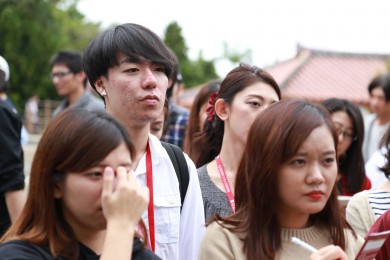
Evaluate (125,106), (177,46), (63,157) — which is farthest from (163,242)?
(177,46)

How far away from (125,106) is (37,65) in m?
34.8

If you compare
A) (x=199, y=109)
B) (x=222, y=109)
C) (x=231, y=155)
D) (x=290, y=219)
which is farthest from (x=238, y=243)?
(x=199, y=109)

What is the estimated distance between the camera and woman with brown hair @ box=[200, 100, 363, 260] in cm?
305

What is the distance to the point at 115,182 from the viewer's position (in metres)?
2.68

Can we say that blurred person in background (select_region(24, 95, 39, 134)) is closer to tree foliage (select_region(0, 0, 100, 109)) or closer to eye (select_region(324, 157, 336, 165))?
tree foliage (select_region(0, 0, 100, 109))

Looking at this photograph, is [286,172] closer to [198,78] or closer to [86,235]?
[86,235]

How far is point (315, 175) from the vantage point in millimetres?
2996

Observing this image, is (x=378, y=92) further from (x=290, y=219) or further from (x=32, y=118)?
(x=32, y=118)

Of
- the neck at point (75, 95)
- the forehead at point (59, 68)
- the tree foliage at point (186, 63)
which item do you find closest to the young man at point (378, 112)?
the neck at point (75, 95)

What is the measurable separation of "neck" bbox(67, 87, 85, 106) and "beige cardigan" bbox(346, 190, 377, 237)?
4.58 meters

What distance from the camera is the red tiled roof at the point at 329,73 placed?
31500mm

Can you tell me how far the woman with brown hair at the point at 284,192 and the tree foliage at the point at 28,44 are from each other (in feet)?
108

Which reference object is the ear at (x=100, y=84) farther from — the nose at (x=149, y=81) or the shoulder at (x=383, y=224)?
the shoulder at (x=383, y=224)

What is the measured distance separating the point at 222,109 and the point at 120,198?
1.99 meters
